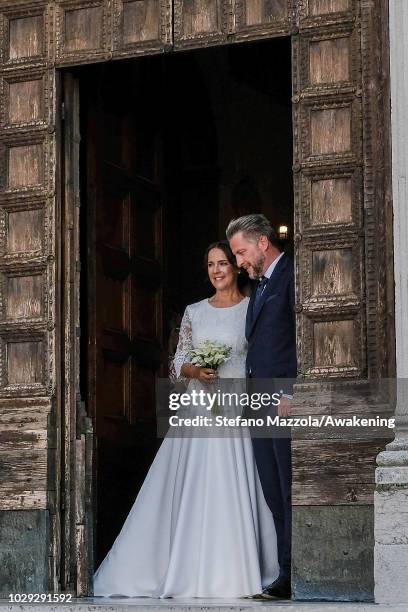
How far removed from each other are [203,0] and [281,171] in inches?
206

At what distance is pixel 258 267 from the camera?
41.4 feet

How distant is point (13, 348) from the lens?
40.7 feet

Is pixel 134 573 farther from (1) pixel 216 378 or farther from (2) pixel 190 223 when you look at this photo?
(2) pixel 190 223

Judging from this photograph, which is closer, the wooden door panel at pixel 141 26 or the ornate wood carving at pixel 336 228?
the ornate wood carving at pixel 336 228

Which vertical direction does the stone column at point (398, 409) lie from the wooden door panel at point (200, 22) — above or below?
below

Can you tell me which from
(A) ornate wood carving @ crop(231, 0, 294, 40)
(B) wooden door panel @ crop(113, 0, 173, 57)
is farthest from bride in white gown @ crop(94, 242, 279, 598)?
(A) ornate wood carving @ crop(231, 0, 294, 40)

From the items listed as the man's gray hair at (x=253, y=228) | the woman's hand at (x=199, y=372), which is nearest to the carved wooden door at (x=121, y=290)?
the woman's hand at (x=199, y=372)

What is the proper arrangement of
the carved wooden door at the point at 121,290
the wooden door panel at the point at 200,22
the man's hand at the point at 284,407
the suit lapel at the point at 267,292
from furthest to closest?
the carved wooden door at the point at 121,290
the suit lapel at the point at 267,292
the wooden door panel at the point at 200,22
the man's hand at the point at 284,407

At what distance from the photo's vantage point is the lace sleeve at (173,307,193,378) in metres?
13.1

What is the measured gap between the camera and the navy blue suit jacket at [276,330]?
40.1 ft

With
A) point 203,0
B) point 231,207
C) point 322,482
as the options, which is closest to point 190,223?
point 231,207

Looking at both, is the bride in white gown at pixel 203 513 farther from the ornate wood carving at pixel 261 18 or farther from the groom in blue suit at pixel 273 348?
the ornate wood carving at pixel 261 18

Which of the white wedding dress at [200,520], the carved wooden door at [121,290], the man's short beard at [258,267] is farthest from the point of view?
the carved wooden door at [121,290]

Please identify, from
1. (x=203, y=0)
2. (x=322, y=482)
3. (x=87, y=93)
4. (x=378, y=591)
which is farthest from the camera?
(x=87, y=93)
